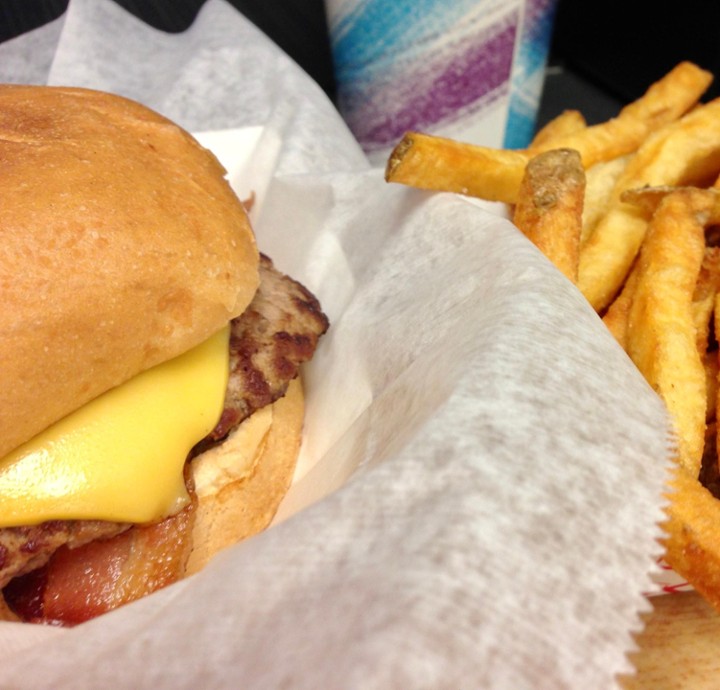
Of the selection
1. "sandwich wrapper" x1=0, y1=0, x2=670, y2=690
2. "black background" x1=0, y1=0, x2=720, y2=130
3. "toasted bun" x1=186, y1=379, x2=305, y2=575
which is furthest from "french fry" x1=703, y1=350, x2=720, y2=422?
"black background" x1=0, y1=0, x2=720, y2=130

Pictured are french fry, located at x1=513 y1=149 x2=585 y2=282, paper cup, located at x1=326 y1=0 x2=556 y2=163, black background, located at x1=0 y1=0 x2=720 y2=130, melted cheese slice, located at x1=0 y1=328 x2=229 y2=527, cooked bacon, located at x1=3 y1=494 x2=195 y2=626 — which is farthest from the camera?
black background, located at x1=0 y1=0 x2=720 y2=130

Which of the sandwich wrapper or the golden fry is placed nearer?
the sandwich wrapper

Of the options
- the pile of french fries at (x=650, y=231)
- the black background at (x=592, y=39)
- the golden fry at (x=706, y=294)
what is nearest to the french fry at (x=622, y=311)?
the pile of french fries at (x=650, y=231)

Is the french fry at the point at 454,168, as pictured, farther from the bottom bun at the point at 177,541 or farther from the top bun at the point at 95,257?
the bottom bun at the point at 177,541

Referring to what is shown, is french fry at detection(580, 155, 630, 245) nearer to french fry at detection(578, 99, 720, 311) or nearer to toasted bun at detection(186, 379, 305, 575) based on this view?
french fry at detection(578, 99, 720, 311)

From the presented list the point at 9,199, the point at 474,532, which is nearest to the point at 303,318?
the point at 9,199

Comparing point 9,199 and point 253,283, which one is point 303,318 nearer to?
point 253,283
